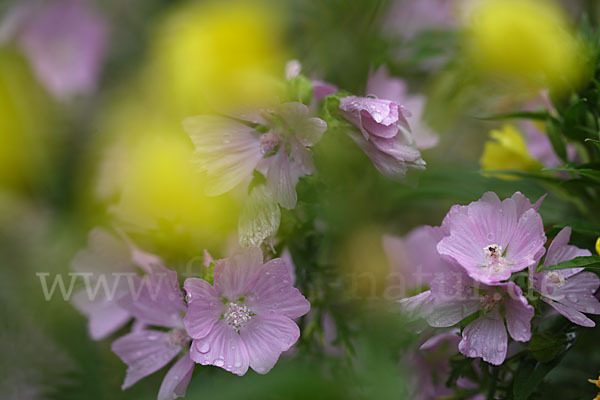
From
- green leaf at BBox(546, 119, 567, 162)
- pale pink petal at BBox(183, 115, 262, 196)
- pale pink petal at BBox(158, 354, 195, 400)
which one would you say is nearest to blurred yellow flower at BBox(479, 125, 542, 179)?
green leaf at BBox(546, 119, 567, 162)

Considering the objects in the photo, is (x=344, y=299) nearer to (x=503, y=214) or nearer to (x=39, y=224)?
(x=503, y=214)

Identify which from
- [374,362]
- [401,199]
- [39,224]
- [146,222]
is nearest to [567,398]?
[374,362]

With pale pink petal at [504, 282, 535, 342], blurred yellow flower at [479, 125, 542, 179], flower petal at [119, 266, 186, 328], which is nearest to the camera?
pale pink petal at [504, 282, 535, 342]

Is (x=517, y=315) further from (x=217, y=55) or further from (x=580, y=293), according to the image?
(x=217, y=55)

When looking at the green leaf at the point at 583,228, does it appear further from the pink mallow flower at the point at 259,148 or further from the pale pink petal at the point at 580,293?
the pink mallow flower at the point at 259,148

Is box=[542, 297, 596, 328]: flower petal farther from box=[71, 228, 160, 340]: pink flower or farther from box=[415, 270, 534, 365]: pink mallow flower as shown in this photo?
box=[71, 228, 160, 340]: pink flower
